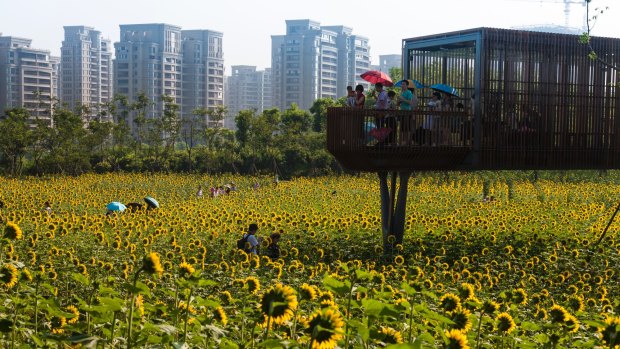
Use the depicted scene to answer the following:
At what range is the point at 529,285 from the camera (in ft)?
37.3

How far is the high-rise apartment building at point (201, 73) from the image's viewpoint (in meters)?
107

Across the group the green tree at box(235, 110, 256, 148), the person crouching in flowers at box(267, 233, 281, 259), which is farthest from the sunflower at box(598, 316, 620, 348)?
the green tree at box(235, 110, 256, 148)

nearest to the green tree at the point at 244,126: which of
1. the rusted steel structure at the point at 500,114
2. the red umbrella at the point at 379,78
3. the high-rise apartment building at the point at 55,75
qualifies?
the rusted steel structure at the point at 500,114

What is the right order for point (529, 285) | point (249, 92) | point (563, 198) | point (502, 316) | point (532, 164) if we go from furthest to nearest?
point (249, 92) < point (563, 198) < point (532, 164) < point (529, 285) < point (502, 316)

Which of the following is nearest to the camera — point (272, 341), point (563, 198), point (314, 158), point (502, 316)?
point (272, 341)

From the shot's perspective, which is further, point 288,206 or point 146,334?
point 288,206

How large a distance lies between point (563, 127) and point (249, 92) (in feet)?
416

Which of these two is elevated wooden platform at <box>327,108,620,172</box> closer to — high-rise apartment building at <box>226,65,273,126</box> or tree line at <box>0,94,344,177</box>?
tree line at <box>0,94,344,177</box>

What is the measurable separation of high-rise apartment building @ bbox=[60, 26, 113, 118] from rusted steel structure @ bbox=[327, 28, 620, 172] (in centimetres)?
9793

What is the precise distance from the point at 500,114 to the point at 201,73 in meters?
93.3

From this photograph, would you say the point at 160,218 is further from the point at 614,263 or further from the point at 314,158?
the point at 314,158

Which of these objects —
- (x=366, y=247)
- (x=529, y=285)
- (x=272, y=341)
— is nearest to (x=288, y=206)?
(x=366, y=247)

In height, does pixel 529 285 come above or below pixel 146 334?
below

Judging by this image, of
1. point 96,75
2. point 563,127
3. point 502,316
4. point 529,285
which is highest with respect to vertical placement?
point 96,75
